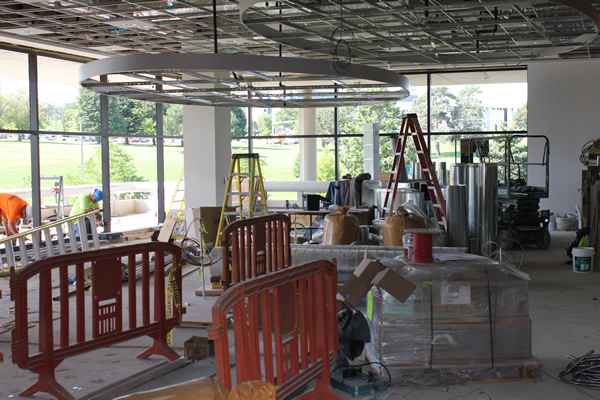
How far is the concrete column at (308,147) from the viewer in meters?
18.0

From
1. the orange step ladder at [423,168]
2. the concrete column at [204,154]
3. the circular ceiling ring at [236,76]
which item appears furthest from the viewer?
the concrete column at [204,154]

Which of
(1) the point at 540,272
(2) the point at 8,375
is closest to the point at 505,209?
(1) the point at 540,272

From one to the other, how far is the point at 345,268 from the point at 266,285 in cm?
387

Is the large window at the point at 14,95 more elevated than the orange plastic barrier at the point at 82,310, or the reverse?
the large window at the point at 14,95

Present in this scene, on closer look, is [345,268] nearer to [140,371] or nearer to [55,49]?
[140,371]

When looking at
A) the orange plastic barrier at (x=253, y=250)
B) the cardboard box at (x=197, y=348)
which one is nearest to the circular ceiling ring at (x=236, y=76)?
the orange plastic barrier at (x=253, y=250)

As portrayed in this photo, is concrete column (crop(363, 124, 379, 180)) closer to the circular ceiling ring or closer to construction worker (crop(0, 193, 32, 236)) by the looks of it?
the circular ceiling ring

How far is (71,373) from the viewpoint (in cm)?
554

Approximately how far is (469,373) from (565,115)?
1271cm

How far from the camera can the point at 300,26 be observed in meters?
8.30

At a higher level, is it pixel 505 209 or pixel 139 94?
pixel 139 94

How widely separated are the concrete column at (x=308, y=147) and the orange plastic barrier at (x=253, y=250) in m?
10.9

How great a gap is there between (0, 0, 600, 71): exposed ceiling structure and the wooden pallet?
12.0 feet

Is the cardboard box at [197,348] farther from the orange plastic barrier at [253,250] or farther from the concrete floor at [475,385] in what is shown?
the orange plastic barrier at [253,250]
